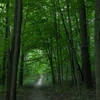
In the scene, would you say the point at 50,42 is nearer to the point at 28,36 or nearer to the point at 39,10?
the point at 28,36

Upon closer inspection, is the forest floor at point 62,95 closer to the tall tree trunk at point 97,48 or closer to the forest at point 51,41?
the forest at point 51,41

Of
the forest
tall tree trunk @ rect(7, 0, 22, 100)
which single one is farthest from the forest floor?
tall tree trunk @ rect(7, 0, 22, 100)

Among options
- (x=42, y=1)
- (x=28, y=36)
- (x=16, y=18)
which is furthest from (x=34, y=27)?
(x=16, y=18)

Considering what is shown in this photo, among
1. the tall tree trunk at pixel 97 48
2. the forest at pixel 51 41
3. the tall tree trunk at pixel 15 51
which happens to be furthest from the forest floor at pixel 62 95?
the tall tree trunk at pixel 97 48

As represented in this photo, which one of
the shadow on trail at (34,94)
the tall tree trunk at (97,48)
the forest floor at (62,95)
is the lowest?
the shadow on trail at (34,94)

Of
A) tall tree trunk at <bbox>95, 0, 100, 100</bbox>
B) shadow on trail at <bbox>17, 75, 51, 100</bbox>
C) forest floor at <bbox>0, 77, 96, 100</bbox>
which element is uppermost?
tall tree trunk at <bbox>95, 0, 100, 100</bbox>

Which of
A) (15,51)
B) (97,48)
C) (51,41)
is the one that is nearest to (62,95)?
(15,51)

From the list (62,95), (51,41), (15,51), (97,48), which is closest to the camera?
(97,48)

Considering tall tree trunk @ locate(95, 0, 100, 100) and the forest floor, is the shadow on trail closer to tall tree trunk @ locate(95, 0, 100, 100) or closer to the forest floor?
the forest floor

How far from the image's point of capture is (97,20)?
276cm

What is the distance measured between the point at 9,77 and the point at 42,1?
17.7ft

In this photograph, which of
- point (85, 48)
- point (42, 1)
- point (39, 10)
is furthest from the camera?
point (39, 10)

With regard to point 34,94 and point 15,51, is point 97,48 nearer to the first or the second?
point 15,51

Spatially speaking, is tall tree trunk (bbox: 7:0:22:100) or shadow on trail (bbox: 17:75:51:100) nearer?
tall tree trunk (bbox: 7:0:22:100)
